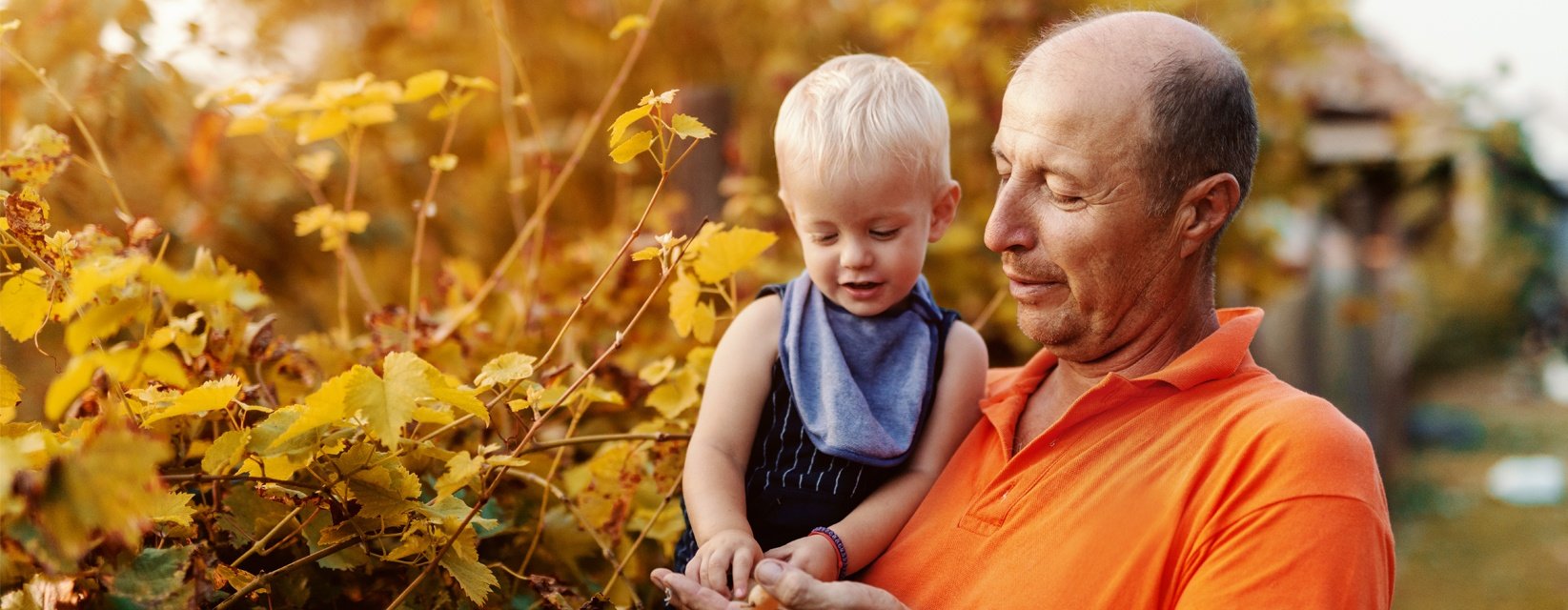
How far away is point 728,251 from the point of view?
1.89 metres

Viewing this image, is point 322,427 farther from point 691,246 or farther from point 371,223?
point 371,223

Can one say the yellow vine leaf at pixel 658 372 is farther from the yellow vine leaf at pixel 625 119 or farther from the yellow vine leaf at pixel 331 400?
the yellow vine leaf at pixel 331 400

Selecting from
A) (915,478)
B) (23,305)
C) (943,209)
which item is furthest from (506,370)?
(943,209)

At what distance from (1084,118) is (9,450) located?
1.35 meters

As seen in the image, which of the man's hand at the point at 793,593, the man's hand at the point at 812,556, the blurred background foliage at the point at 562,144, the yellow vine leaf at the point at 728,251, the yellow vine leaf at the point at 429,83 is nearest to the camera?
the man's hand at the point at 793,593

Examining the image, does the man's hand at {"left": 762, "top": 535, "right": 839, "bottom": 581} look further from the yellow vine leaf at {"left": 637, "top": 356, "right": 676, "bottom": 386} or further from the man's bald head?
the man's bald head

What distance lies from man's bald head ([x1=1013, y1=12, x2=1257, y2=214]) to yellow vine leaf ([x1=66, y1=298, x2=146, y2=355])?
124 centimetres

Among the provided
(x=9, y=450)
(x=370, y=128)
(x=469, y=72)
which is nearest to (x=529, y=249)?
(x=370, y=128)

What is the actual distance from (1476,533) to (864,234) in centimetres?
798

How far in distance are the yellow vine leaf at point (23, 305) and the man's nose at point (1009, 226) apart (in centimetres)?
125

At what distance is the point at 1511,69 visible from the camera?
6.32m

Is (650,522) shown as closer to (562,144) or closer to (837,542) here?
(837,542)

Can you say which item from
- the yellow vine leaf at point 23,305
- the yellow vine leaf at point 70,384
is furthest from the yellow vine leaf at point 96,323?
the yellow vine leaf at point 23,305

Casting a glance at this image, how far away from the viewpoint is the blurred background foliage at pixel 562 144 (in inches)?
105
